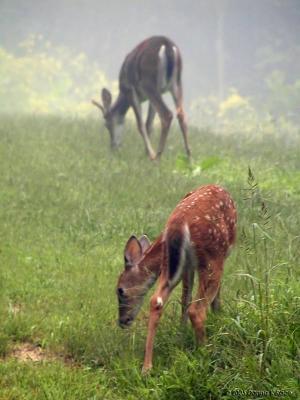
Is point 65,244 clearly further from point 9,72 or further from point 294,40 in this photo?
point 294,40

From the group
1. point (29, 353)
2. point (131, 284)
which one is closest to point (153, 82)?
point (131, 284)

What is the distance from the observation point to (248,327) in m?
4.07

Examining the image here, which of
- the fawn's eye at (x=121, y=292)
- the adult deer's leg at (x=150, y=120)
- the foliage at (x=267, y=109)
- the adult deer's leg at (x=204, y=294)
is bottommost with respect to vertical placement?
the foliage at (x=267, y=109)

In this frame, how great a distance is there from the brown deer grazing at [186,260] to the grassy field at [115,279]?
184mm

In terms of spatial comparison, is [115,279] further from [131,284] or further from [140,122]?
[140,122]

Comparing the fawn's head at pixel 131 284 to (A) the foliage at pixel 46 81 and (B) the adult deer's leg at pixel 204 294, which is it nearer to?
(B) the adult deer's leg at pixel 204 294

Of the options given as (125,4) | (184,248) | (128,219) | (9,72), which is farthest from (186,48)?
(184,248)

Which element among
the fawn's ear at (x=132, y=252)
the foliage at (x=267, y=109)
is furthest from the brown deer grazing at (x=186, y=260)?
the foliage at (x=267, y=109)

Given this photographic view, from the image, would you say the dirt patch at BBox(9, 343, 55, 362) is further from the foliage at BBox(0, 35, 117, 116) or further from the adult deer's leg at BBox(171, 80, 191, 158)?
the foliage at BBox(0, 35, 117, 116)

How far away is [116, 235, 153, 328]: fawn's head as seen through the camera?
4.65 m

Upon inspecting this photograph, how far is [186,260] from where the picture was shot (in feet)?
14.1

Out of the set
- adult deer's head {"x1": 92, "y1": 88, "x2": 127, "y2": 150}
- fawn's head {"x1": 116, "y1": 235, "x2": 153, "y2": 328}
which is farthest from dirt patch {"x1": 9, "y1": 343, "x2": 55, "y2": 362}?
adult deer's head {"x1": 92, "y1": 88, "x2": 127, "y2": 150}

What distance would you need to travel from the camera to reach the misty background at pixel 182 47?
36062mm

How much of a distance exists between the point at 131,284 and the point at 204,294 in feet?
2.10
